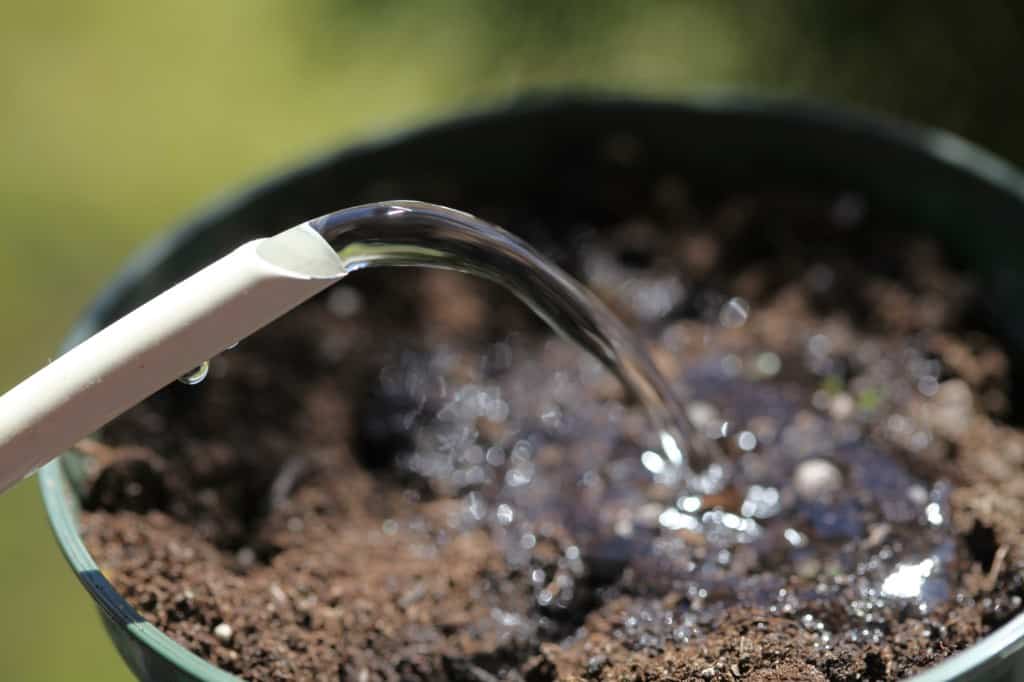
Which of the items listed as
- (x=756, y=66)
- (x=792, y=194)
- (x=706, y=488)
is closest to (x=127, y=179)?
(x=756, y=66)

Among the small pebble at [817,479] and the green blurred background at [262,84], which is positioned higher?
the green blurred background at [262,84]

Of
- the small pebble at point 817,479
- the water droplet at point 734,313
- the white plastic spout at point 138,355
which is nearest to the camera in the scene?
the white plastic spout at point 138,355

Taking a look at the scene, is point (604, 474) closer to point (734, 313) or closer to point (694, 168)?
point (734, 313)

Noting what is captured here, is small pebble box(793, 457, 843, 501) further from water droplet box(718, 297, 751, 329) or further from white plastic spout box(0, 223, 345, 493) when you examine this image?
white plastic spout box(0, 223, 345, 493)

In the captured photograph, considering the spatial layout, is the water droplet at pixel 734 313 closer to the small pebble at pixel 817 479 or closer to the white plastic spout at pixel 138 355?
the small pebble at pixel 817 479

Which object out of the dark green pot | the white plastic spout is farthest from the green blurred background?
the white plastic spout

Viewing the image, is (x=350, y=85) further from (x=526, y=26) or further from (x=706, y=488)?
(x=706, y=488)

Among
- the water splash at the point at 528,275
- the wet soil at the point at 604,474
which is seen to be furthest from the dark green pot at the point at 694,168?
the water splash at the point at 528,275
